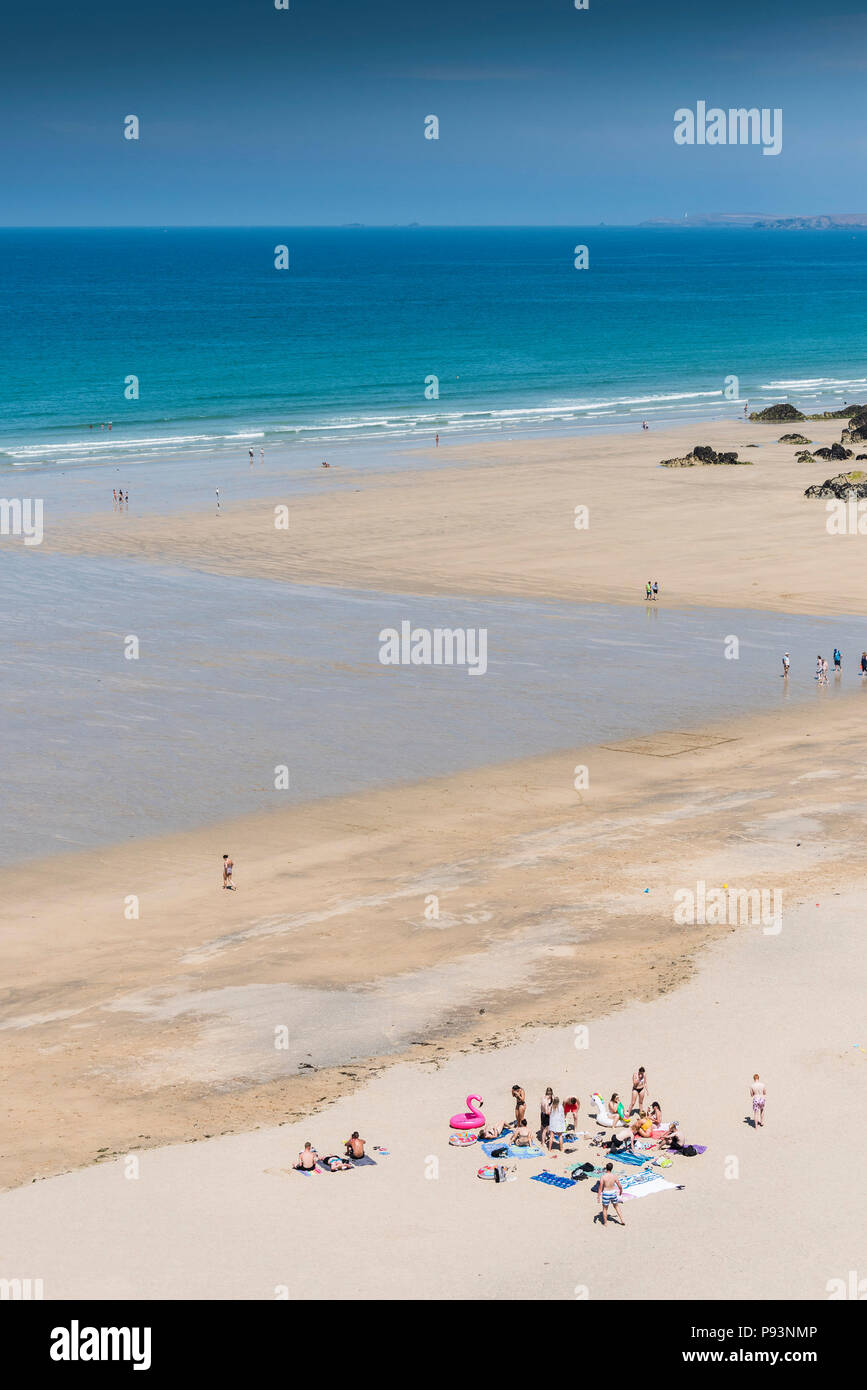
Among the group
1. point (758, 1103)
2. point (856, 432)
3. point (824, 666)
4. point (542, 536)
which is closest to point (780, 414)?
point (856, 432)

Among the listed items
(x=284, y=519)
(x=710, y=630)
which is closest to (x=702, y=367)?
(x=284, y=519)

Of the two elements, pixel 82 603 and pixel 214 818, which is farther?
pixel 82 603

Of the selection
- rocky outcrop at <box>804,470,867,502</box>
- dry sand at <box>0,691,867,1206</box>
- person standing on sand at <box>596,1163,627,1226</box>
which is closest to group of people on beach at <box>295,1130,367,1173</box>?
dry sand at <box>0,691,867,1206</box>

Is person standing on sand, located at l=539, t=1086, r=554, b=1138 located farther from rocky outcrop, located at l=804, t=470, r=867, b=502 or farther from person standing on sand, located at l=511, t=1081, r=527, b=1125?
rocky outcrop, located at l=804, t=470, r=867, b=502

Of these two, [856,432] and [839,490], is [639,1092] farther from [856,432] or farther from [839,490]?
[856,432]

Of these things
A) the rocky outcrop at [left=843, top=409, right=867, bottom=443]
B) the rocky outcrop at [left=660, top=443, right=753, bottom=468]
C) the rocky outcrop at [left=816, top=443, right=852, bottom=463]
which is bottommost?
the rocky outcrop at [left=660, top=443, right=753, bottom=468]
